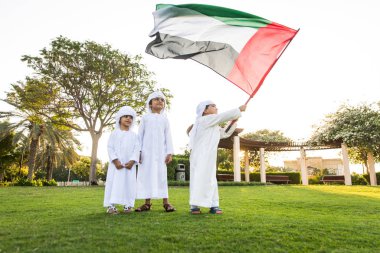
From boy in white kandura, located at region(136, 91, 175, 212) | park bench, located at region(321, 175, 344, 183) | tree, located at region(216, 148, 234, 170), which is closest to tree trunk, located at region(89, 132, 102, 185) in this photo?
boy in white kandura, located at region(136, 91, 175, 212)

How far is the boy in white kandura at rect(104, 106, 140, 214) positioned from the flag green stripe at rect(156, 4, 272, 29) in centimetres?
223

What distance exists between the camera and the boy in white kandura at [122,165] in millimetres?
4258

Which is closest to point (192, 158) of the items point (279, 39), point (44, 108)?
point (279, 39)

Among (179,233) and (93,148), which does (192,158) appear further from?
(93,148)

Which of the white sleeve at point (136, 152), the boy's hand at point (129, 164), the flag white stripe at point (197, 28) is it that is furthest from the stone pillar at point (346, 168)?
the boy's hand at point (129, 164)

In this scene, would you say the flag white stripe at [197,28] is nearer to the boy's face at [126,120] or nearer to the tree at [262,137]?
the boy's face at [126,120]

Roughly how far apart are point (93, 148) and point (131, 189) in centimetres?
1704

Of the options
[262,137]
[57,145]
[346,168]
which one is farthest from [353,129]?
[57,145]

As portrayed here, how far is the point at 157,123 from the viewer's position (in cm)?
491

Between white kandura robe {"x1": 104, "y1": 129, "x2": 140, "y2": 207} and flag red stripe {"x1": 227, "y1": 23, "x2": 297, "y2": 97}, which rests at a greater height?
flag red stripe {"x1": 227, "y1": 23, "x2": 297, "y2": 97}

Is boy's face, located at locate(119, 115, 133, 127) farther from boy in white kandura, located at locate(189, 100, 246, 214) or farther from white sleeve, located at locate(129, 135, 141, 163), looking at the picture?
boy in white kandura, located at locate(189, 100, 246, 214)

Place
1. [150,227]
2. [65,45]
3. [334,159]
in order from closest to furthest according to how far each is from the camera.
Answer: [150,227] → [65,45] → [334,159]

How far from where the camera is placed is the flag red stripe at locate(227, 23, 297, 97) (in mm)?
4660

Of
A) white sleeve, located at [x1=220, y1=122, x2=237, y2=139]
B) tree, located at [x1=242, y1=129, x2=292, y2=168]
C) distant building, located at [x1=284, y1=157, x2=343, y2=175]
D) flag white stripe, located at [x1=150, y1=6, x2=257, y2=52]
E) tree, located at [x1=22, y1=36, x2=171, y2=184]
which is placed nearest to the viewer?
white sleeve, located at [x1=220, y1=122, x2=237, y2=139]
